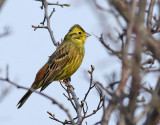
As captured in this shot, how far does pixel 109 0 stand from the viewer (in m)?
2.37

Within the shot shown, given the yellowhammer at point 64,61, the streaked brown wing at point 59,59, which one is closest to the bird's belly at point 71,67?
the yellowhammer at point 64,61

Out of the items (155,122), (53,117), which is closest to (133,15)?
(155,122)

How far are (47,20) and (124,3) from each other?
17.2ft

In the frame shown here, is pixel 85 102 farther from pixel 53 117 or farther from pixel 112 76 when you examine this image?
pixel 112 76

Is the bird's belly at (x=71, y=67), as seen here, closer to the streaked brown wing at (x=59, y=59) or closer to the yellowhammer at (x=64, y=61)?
the yellowhammer at (x=64, y=61)

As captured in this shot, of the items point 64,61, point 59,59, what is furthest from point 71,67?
point 59,59

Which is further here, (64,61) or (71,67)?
(64,61)

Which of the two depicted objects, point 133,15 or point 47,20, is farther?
point 47,20

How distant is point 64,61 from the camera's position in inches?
317

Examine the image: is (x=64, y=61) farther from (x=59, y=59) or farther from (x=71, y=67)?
(x=71, y=67)

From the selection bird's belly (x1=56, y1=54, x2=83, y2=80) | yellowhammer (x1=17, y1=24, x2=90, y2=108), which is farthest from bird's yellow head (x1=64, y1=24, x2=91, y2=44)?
bird's belly (x1=56, y1=54, x2=83, y2=80)

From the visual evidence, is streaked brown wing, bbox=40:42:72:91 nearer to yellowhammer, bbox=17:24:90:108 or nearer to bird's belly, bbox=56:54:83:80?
yellowhammer, bbox=17:24:90:108

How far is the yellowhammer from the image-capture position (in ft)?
24.2

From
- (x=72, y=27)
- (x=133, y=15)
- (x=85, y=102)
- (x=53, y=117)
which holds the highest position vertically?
(x=133, y=15)
